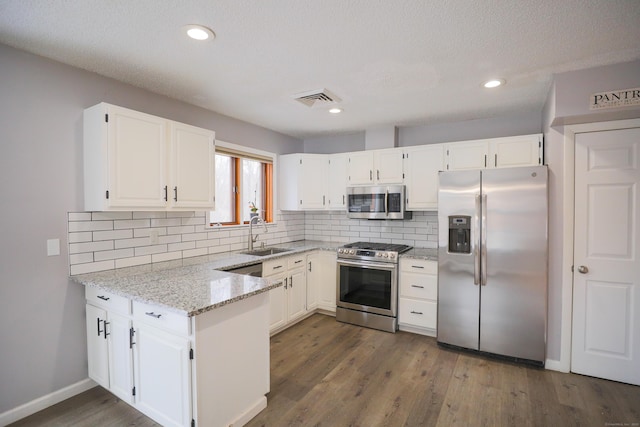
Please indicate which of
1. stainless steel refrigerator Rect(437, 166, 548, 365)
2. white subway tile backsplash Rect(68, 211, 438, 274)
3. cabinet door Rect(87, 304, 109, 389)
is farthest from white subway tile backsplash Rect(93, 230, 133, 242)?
stainless steel refrigerator Rect(437, 166, 548, 365)

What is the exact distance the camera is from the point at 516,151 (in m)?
3.26

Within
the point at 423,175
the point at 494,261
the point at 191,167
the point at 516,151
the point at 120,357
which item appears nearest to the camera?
the point at 120,357

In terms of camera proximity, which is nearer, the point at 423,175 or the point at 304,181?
the point at 423,175

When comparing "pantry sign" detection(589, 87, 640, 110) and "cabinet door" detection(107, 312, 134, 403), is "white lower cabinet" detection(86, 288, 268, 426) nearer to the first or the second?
"cabinet door" detection(107, 312, 134, 403)

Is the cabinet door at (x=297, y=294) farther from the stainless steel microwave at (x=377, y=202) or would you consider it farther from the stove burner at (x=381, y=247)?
the stainless steel microwave at (x=377, y=202)

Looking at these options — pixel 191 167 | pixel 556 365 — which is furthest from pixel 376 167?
pixel 556 365

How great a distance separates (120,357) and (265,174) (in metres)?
2.77

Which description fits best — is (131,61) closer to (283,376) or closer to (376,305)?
(283,376)

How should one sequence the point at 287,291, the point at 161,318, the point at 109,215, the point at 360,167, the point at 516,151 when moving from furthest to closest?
1. the point at 360,167
2. the point at 287,291
3. the point at 516,151
4. the point at 109,215
5. the point at 161,318

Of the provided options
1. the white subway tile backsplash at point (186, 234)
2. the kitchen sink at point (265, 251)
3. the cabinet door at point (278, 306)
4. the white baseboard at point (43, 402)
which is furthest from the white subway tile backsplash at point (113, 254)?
the cabinet door at point (278, 306)

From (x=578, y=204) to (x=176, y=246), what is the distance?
146 inches

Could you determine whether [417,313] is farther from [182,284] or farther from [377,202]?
[182,284]

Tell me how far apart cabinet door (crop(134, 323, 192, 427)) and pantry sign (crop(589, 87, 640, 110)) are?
3316mm

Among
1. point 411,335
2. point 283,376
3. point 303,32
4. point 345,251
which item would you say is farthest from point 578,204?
point 283,376
